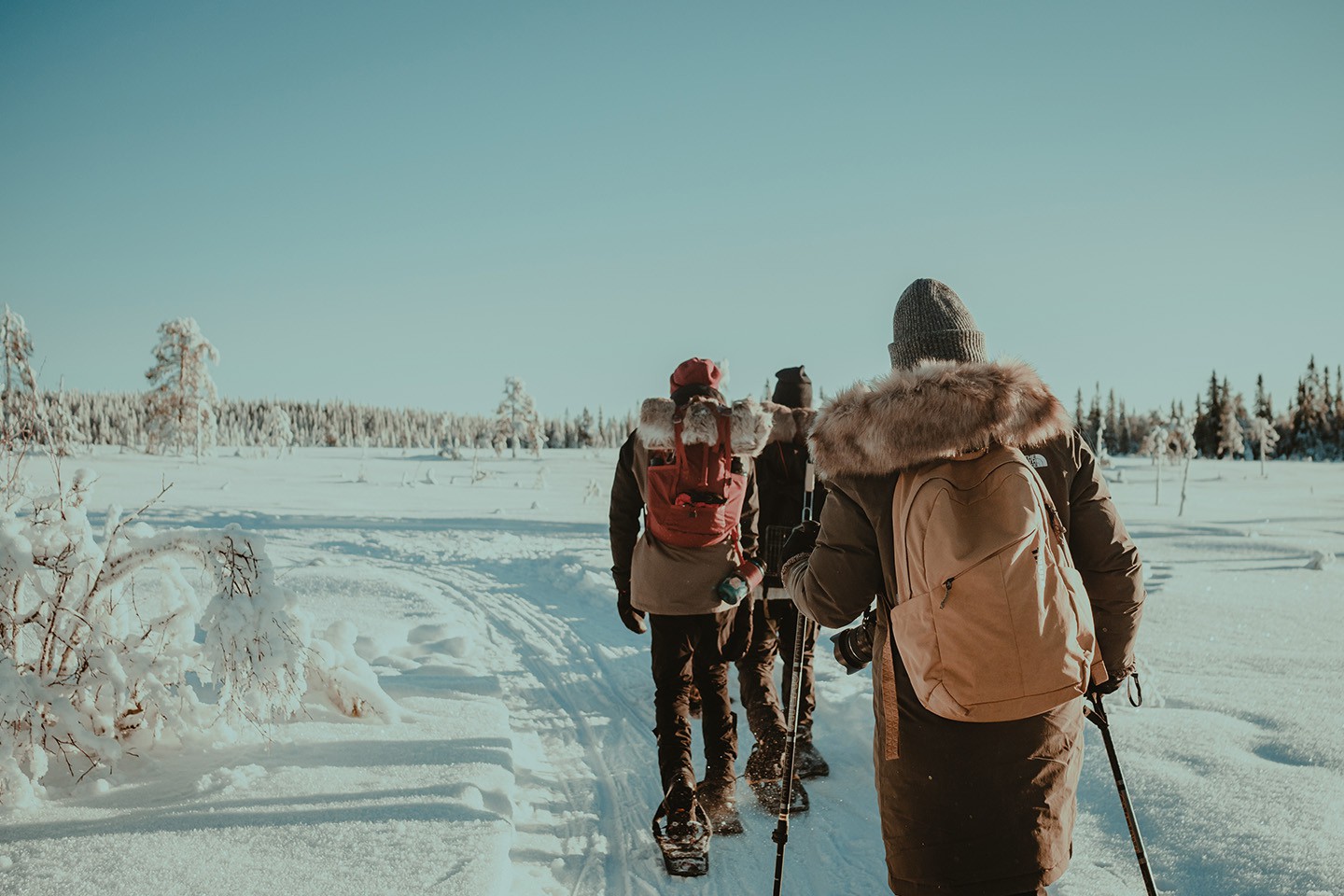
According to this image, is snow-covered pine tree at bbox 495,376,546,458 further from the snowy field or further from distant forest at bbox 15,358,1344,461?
the snowy field

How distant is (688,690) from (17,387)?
12.5 feet

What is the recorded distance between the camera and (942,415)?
1.97m

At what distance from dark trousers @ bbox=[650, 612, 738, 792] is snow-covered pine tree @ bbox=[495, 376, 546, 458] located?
60.6 m

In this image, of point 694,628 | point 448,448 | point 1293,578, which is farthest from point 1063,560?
point 448,448

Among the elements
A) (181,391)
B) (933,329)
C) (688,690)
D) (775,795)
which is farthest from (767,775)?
(181,391)

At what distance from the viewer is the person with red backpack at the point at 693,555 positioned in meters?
3.63

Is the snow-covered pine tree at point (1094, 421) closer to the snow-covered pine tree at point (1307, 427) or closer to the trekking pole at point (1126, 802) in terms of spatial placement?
the snow-covered pine tree at point (1307, 427)

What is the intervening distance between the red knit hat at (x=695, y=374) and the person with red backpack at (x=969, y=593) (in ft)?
5.13

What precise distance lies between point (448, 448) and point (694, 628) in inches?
2289

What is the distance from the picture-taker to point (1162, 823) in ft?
11.0

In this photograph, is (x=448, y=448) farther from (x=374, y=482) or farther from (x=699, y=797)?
(x=699, y=797)

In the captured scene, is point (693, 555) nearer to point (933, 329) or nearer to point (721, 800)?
point (721, 800)

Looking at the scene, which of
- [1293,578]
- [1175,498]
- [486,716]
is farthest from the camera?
[1175,498]

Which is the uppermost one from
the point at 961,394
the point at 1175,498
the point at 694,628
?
the point at 961,394
